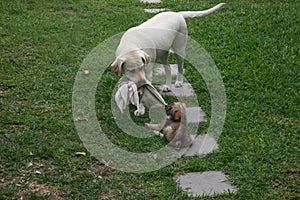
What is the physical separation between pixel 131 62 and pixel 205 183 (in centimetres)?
158

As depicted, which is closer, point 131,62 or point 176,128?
point 176,128

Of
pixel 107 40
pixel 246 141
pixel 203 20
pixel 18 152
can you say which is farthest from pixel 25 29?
pixel 246 141

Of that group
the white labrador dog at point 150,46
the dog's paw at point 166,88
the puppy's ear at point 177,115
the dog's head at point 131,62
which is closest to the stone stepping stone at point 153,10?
the white labrador dog at point 150,46

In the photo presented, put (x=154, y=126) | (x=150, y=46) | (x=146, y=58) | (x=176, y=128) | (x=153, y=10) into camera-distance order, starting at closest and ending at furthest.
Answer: (x=176, y=128)
(x=154, y=126)
(x=146, y=58)
(x=150, y=46)
(x=153, y=10)

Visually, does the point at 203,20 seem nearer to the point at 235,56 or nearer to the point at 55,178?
the point at 235,56

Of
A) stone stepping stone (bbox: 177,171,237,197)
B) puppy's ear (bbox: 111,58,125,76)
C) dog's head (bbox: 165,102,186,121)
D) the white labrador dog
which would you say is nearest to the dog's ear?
the white labrador dog

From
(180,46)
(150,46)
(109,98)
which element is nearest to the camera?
(150,46)

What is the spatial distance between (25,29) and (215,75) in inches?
132

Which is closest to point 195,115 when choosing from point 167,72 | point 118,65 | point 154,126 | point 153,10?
point 154,126

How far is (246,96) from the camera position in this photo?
19.5 feet

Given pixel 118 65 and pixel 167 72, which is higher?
pixel 118 65

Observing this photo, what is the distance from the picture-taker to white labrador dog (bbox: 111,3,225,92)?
5.23 m

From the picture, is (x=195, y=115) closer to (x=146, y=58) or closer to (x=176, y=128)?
(x=176, y=128)

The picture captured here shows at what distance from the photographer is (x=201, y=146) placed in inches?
194
